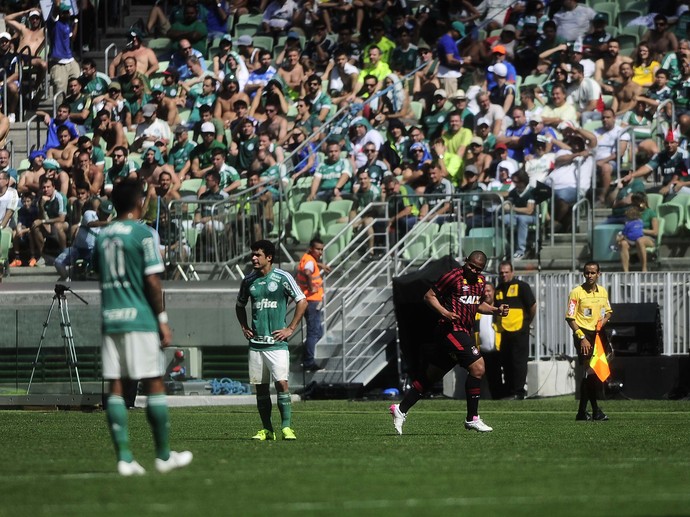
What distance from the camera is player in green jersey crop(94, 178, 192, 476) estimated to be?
10.6 metres

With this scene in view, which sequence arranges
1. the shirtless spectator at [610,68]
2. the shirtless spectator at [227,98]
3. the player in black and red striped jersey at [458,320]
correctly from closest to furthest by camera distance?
the player in black and red striped jersey at [458,320]
the shirtless spectator at [610,68]
the shirtless spectator at [227,98]

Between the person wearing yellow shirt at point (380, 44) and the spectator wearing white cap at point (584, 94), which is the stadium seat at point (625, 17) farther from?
the person wearing yellow shirt at point (380, 44)

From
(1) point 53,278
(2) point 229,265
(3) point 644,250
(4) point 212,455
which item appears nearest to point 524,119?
(3) point 644,250

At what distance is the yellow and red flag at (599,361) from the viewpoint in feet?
61.1

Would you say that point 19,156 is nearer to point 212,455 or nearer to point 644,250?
point 644,250

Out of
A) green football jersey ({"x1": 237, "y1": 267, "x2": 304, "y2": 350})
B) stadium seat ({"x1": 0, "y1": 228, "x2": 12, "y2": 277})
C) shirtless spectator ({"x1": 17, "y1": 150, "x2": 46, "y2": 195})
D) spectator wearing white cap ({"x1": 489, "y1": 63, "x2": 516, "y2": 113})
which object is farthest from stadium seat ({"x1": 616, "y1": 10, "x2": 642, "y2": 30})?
green football jersey ({"x1": 237, "y1": 267, "x2": 304, "y2": 350})

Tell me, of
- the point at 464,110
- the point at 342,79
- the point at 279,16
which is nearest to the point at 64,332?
the point at 464,110

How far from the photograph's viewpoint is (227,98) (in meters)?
30.9

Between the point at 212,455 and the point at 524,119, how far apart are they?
1641cm

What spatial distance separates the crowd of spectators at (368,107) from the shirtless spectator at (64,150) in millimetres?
43

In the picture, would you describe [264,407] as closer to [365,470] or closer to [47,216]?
[365,470]

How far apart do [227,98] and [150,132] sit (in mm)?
1728

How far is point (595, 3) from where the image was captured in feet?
103

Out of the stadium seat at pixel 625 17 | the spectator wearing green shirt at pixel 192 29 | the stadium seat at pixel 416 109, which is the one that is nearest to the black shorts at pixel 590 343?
the stadium seat at pixel 416 109
